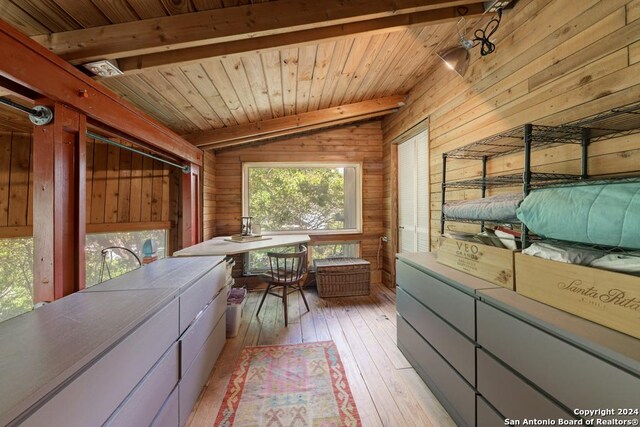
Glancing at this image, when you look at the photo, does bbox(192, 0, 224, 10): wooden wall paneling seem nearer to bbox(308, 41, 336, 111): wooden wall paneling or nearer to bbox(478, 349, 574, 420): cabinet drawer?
bbox(308, 41, 336, 111): wooden wall paneling

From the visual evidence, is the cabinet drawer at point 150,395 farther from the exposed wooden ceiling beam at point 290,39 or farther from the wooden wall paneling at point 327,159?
the wooden wall paneling at point 327,159

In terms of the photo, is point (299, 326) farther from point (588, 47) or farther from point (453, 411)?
point (588, 47)

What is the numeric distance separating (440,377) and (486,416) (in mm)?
384

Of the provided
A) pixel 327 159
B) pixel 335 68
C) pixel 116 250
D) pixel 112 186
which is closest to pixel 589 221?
pixel 335 68

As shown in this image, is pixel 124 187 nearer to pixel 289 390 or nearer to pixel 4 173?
pixel 4 173

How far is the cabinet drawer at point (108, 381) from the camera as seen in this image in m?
0.71

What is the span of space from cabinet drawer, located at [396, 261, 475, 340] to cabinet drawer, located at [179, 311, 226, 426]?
157 cm

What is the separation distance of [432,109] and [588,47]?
1.49 m

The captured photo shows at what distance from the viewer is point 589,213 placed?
0.92 meters

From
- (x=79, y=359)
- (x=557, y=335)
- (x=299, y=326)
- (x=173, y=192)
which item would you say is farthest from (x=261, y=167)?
(x=557, y=335)

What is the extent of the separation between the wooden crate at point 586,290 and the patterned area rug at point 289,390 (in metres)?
1.26

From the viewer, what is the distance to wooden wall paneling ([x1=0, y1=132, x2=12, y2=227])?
7.79 ft

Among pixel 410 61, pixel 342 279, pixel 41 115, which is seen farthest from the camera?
pixel 342 279

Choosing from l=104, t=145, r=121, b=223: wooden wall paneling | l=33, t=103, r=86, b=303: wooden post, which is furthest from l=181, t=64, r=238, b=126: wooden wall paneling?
l=104, t=145, r=121, b=223: wooden wall paneling
